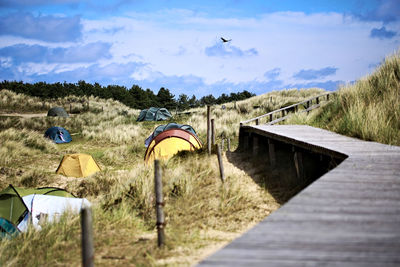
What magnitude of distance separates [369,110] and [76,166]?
1180 centimetres

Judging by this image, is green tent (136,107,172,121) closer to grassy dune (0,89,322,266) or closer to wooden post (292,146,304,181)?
grassy dune (0,89,322,266)

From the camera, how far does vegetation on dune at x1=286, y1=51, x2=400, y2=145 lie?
8.57 meters

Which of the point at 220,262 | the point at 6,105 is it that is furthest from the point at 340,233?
the point at 6,105

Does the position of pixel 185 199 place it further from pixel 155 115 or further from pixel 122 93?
pixel 122 93

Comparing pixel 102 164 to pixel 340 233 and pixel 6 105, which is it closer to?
pixel 340 233

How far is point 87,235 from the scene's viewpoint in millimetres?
3258

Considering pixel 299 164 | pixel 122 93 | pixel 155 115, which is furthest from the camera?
pixel 122 93

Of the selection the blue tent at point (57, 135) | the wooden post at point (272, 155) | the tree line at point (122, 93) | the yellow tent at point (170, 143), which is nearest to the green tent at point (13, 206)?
the yellow tent at point (170, 143)

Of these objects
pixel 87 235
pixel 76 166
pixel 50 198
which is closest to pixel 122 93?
pixel 76 166

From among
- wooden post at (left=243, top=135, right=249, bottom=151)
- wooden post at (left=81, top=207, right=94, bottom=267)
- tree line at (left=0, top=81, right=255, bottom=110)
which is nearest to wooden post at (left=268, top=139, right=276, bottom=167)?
wooden post at (left=243, top=135, right=249, bottom=151)

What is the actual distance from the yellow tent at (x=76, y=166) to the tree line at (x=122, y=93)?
4004 cm

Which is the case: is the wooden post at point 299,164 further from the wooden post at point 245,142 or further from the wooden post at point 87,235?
the wooden post at point 87,235

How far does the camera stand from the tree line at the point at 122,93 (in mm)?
54016

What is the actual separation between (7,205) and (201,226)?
6.26m
